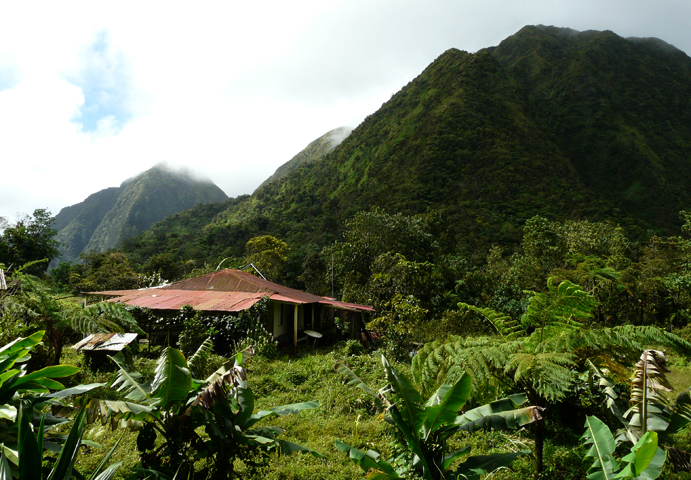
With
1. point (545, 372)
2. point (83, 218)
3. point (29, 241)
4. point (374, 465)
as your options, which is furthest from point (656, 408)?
point (83, 218)

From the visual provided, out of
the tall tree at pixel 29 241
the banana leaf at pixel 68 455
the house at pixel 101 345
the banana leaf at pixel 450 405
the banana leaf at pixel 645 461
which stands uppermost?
the tall tree at pixel 29 241

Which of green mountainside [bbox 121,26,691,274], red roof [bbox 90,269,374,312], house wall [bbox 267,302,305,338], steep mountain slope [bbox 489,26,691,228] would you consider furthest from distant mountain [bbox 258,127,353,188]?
house wall [bbox 267,302,305,338]

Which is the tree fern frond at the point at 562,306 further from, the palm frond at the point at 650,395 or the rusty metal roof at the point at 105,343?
the rusty metal roof at the point at 105,343

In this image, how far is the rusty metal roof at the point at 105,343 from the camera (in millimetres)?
7309

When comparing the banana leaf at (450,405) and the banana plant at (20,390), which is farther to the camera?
the banana leaf at (450,405)

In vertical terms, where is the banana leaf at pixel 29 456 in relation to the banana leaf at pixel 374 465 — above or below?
above

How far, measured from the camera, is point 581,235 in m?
19.6

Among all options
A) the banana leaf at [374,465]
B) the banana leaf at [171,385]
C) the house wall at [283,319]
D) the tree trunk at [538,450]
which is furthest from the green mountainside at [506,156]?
the banana leaf at [171,385]

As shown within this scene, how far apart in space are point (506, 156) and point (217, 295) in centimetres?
4781

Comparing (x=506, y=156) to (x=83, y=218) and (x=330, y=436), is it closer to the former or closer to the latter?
(x=330, y=436)

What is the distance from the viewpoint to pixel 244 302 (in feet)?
40.3

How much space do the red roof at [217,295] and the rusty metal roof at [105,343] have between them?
3.08 meters

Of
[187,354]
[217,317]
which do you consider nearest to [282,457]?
[187,354]

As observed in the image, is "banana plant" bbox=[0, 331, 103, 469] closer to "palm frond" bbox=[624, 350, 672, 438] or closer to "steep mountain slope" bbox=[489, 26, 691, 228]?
"palm frond" bbox=[624, 350, 672, 438]
